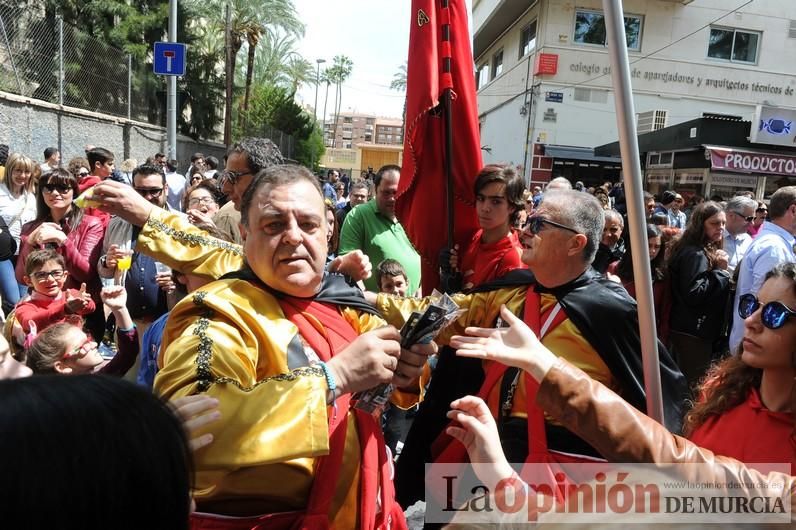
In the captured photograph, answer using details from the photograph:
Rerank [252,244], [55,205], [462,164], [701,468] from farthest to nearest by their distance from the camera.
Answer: [55,205] → [462,164] → [252,244] → [701,468]


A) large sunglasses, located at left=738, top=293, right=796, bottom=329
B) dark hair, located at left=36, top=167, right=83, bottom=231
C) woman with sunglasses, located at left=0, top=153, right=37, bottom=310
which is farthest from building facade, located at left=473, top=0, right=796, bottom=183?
large sunglasses, located at left=738, top=293, right=796, bottom=329

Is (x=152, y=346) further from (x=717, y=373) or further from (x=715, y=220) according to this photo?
(x=715, y=220)

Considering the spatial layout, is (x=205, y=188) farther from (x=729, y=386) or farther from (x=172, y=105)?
(x=172, y=105)

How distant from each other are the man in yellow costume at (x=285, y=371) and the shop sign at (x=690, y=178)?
590 inches

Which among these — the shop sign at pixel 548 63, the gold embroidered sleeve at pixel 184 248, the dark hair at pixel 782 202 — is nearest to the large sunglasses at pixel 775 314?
the gold embroidered sleeve at pixel 184 248

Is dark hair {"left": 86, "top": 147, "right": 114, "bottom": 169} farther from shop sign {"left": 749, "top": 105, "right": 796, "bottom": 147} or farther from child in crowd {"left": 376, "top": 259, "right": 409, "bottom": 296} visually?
shop sign {"left": 749, "top": 105, "right": 796, "bottom": 147}

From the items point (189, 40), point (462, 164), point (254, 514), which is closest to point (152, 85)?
point (189, 40)

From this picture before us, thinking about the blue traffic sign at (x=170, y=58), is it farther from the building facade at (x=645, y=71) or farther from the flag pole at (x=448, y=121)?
the building facade at (x=645, y=71)

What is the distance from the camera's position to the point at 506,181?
3.16 metres

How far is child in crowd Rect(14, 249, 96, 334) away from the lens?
11.6ft

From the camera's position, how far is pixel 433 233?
10.8 ft

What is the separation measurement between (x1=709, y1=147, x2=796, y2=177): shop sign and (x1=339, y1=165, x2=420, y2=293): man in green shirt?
12034 millimetres

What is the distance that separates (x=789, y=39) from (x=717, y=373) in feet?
84.6

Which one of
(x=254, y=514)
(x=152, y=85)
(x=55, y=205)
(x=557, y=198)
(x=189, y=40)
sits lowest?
(x=254, y=514)
